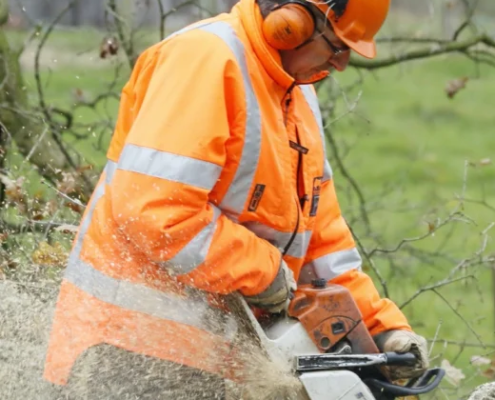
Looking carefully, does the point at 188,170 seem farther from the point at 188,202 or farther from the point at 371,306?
the point at 371,306

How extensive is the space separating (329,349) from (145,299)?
66 cm

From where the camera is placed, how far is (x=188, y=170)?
338 cm

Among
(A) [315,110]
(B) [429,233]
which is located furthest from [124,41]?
(A) [315,110]

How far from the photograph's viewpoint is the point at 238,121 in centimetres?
353

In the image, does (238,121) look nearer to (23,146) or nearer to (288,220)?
(288,220)

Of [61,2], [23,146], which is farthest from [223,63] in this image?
[61,2]

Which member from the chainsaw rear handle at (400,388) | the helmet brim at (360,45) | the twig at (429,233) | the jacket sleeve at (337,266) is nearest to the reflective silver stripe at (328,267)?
the jacket sleeve at (337,266)

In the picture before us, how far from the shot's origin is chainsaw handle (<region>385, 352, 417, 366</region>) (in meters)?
3.80

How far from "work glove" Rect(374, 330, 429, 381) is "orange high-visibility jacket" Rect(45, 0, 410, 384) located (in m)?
0.59

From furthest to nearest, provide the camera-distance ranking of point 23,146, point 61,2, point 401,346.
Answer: point 61,2 → point 23,146 → point 401,346

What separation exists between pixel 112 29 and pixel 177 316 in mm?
3201

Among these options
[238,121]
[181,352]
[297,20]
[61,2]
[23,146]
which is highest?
[297,20]

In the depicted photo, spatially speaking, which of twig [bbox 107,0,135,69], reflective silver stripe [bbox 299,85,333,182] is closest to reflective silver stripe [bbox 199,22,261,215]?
reflective silver stripe [bbox 299,85,333,182]

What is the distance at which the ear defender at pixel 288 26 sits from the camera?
358cm
